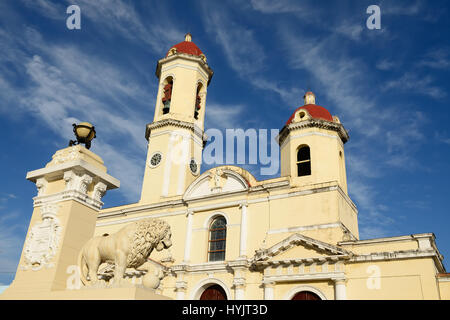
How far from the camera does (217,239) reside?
2173 cm

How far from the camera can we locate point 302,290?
58.6 ft

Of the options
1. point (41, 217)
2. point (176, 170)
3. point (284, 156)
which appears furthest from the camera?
point (176, 170)

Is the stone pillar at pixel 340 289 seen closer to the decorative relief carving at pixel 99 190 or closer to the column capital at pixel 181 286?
the column capital at pixel 181 286

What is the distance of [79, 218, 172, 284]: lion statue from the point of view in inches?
268

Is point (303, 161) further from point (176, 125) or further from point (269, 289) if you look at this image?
point (176, 125)

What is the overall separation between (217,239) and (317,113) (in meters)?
9.92

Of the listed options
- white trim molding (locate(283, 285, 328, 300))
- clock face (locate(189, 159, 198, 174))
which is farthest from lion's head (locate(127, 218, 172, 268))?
clock face (locate(189, 159, 198, 174))

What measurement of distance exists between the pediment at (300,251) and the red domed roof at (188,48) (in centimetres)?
1776

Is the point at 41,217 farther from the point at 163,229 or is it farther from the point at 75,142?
the point at 163,229

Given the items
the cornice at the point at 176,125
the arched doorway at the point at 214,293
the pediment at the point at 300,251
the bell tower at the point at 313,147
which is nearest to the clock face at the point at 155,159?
the cornice at the point at 176,125

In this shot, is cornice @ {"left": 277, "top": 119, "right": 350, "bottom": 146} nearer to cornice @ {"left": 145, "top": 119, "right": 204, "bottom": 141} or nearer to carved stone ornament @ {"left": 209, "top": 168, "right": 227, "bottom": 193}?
carved stone ornament @ {"left": 209, "top": 168, "right": 227, "bottom": 193}

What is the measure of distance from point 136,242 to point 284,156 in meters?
17.5

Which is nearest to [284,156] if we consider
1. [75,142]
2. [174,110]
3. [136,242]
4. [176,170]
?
[176,170]

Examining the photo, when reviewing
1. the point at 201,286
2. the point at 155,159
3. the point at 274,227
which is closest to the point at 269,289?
the point at 274,227
